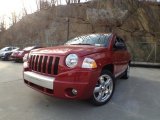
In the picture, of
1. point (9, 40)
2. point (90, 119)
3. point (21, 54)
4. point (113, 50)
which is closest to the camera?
point (90, 119)

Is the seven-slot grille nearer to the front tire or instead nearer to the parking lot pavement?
the parking lot pavement

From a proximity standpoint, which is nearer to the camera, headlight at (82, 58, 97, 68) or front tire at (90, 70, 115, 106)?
headlight at (82, 58, 97, 68)

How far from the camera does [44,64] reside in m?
4.46

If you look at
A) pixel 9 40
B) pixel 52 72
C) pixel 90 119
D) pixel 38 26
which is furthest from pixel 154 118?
pixel 9 40

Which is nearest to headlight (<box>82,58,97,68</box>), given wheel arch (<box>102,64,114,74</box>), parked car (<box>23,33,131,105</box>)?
parked car (<box>23,33,131,105</box>)

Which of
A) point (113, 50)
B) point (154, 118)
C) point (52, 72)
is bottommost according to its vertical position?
point (154, 118)

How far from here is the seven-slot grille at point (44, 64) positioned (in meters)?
4.24

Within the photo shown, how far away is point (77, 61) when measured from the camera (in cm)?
412

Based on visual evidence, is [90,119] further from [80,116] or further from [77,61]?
[77,61]

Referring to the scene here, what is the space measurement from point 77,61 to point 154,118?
5.80 ft

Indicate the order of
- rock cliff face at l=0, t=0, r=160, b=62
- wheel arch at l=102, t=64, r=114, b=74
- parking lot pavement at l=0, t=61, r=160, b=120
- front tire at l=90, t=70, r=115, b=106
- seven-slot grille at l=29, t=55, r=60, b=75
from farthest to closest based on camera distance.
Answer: rock cliff face at l=0, t=0, r=160, b=62, wheel arch at l=102, t=64, r=114, b=74, front tire at l=90, t=70, r=115, b=106, seven-slot grille at l=29, t=55, r=60, b=75, parking lot pavement at l=0, t=61, r=160, b=120

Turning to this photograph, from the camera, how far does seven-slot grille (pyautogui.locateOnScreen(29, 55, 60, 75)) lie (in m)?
4.24

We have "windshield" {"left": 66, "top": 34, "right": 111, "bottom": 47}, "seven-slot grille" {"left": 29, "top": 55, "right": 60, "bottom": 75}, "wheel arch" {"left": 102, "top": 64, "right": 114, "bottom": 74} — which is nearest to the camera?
"seven-slot grille" {"left": 29, "top": 55, "right": 60, "bottom": 75}

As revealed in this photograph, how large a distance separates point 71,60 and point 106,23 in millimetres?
15967
